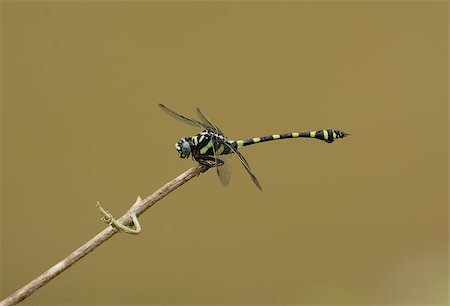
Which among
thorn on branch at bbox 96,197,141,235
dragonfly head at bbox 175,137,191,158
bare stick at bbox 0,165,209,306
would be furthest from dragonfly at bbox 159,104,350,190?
thorn on branch at bbox 96,197,141,235

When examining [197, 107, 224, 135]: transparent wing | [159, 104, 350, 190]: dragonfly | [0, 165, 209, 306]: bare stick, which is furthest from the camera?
[197, 107, 224, 135]: transparent wing

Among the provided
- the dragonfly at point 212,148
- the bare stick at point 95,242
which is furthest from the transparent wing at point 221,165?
the bare stick at point 95,242

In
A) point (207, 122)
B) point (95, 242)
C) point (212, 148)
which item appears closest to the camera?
point (95, 242)

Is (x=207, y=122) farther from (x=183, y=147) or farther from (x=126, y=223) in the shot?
(x=126, y=223)

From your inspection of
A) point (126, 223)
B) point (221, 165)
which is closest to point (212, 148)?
point (221, 165)

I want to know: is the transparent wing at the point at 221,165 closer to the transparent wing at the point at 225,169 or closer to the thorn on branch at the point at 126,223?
the transparent wing at the point at 225,169

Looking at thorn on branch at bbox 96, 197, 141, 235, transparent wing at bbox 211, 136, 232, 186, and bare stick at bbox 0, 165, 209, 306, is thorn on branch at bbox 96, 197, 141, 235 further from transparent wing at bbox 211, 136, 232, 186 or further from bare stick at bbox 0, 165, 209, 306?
transparent wing at bbox 211, 136, 232, 186
